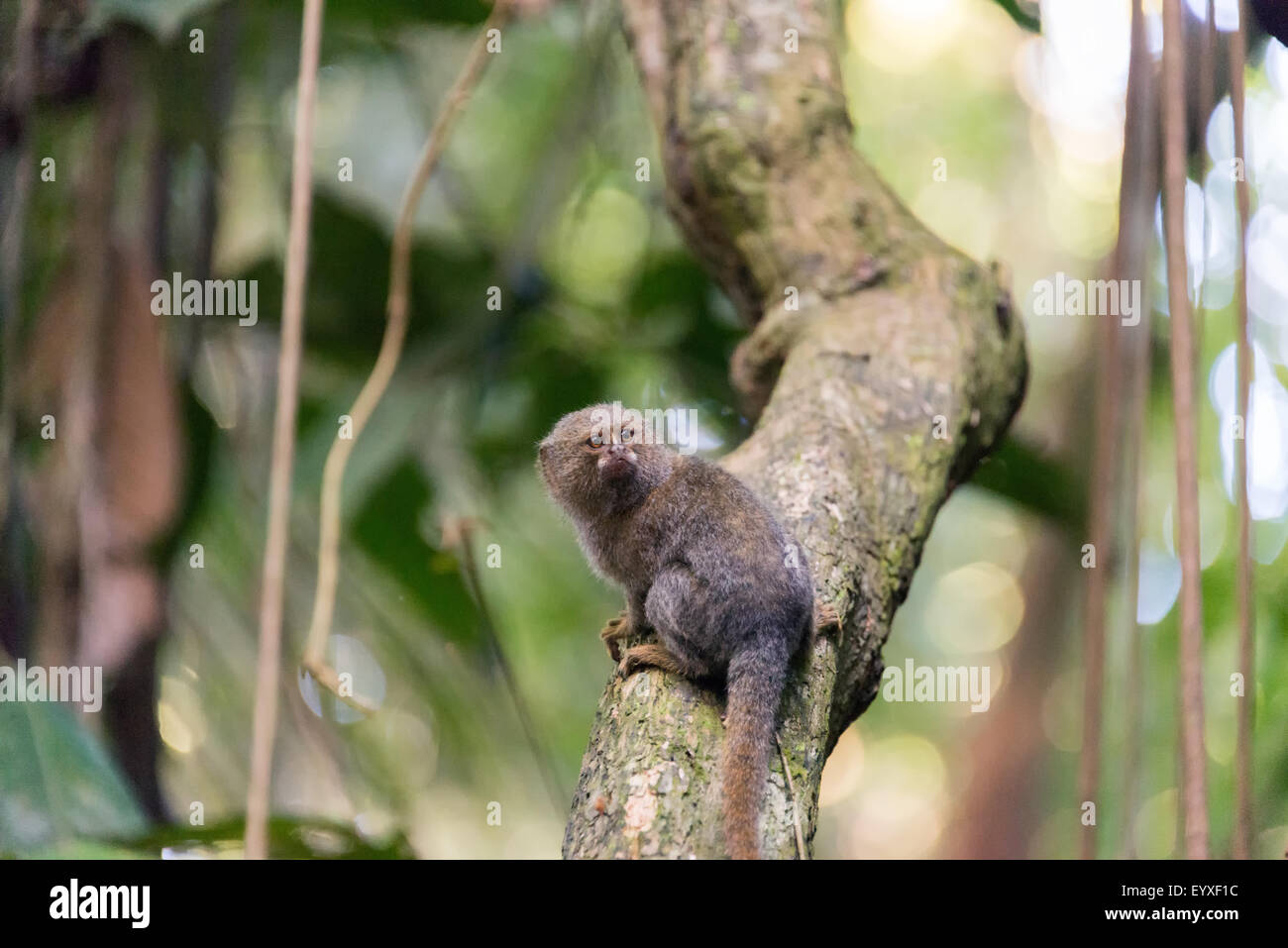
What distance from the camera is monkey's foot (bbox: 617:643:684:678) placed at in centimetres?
244

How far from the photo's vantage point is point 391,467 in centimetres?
470

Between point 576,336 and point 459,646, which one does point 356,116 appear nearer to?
point 576,336

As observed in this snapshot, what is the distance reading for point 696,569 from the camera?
104 inches

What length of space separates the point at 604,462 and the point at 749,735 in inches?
41.5

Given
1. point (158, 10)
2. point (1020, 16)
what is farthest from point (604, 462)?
point (1020, 16)

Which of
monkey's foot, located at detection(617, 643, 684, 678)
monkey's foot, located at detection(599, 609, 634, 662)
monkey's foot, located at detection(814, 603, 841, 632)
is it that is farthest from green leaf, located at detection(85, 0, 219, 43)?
monkey's foot, located at detection(814, 603, 841, 632)

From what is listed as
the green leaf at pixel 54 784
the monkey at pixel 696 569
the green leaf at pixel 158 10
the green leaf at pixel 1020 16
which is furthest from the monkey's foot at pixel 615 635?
the green leaf at pixel 1020 16

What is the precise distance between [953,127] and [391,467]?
277 inches

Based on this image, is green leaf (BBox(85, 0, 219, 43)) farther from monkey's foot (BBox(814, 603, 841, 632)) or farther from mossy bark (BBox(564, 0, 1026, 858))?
monkey's foot (BBox(814, 603, 841, 632))

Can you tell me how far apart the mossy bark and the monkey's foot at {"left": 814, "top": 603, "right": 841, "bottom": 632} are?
0.02 m

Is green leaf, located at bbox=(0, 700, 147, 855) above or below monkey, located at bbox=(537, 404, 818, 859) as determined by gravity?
below

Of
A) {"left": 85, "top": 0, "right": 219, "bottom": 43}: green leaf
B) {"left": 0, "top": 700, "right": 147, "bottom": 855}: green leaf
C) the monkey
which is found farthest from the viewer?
{"left": 85, "top": 0, "right": 219, "bottom": 43}: green leaf

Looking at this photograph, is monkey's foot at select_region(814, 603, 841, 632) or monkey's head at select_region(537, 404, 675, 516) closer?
monkey's foot at select_region(814, 603, 841, 632)
